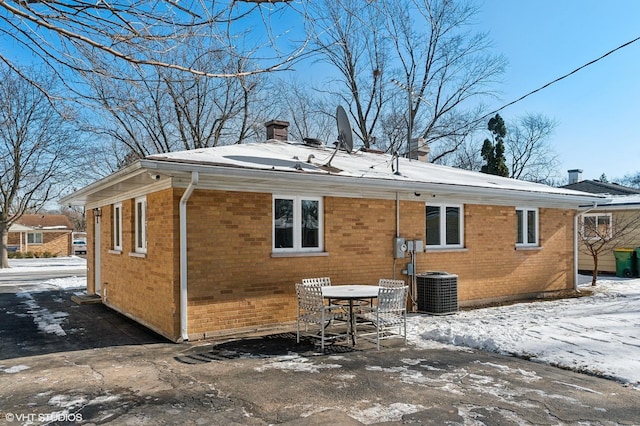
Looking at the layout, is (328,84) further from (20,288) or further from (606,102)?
(20,288)

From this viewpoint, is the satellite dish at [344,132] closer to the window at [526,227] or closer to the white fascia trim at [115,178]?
the white fascia trim at [115,178]

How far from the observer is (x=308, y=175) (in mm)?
7953

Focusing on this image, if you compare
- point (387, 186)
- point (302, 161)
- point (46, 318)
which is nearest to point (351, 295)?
point (387, 186)

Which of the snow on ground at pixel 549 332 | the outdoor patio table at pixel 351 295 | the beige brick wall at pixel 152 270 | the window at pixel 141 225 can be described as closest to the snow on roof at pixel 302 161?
the beige brick wall at pixel 152 270

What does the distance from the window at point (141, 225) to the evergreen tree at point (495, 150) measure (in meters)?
25.5

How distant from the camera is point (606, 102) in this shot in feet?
42.9

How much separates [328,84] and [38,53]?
24208 millimetres

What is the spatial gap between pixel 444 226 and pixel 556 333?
3.69 meters

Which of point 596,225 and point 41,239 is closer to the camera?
point 596,225

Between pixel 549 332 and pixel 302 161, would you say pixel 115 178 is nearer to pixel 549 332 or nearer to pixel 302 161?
pixel 302 161

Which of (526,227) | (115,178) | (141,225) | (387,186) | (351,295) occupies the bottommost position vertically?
(351,295)

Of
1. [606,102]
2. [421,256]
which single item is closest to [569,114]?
[606,102]

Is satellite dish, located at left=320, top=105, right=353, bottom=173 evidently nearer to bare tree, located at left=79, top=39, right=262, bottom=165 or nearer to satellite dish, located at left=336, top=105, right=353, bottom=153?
satellite dish, located at left=336, top=105, right=353, bottom=153

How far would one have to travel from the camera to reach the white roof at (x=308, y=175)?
7293 millimetres
